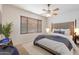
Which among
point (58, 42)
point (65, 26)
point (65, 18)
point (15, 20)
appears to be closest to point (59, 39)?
point (58, 42)

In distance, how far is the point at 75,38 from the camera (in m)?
1.52

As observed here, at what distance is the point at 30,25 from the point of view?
1.57 m

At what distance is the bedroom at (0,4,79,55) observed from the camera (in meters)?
1.47

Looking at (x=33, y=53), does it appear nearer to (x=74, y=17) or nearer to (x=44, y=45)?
(x=44, y=45)

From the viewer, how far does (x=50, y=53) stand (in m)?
1.50

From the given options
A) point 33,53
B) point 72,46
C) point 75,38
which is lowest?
point 33,53

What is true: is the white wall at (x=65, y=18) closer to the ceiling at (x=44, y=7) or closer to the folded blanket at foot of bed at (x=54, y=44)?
the ceiling at (x=44, y=7)

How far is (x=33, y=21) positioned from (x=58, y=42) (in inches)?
20.8

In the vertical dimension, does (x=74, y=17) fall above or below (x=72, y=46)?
above

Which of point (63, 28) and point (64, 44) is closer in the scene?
point (64, 44)

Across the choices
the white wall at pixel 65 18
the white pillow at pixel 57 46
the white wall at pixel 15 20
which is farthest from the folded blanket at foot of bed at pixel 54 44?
the white wall at pixel 65 18

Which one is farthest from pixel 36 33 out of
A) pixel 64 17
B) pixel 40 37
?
pixel 64 17

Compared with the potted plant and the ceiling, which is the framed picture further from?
the potted plant

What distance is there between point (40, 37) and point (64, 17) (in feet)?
1.65
